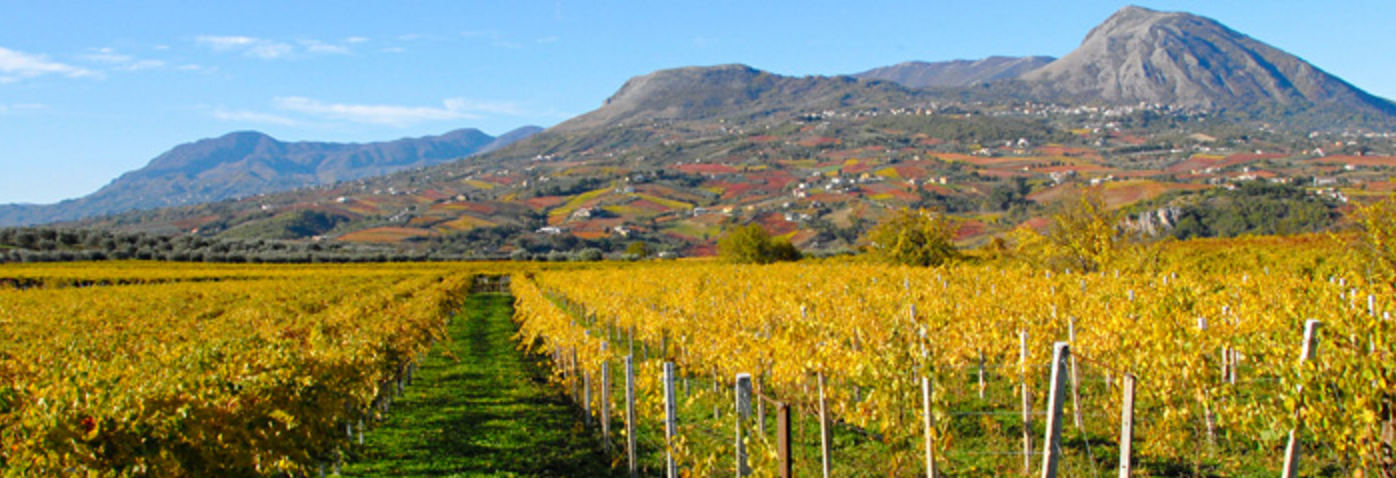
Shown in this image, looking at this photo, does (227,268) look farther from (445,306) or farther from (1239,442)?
(1239,442)

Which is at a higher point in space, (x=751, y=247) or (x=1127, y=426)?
(x=1127, y=426)

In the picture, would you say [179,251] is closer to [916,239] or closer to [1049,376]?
[916,239]

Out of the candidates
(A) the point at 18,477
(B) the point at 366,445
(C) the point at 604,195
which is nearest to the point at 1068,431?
(B) the point at 366,445

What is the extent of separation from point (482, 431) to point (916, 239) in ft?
103

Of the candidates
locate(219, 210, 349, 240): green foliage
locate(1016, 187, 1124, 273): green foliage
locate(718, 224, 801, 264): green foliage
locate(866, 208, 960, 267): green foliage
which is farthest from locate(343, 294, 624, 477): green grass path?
locate(219, 210, 349, 240): green foliage

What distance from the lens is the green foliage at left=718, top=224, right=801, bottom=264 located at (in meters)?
56.6

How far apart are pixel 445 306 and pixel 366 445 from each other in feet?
45.9

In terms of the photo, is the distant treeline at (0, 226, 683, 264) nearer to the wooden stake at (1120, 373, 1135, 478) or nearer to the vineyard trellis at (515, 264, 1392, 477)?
the vineyard trellis at (515, 264, 1392, 477)

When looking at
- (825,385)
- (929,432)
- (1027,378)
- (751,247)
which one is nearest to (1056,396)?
(929,432)

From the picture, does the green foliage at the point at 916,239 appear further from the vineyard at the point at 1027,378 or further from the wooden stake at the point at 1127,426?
the wooden stake at the point at 1127,426

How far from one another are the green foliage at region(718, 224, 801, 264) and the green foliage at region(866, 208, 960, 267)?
14955 millimetres

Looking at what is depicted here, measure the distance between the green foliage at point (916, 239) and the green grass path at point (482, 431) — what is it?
79.3 feet

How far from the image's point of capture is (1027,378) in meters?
8.31

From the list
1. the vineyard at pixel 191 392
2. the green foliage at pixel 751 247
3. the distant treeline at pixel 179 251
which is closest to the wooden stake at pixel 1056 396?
the vineyard at pixel 191 392
